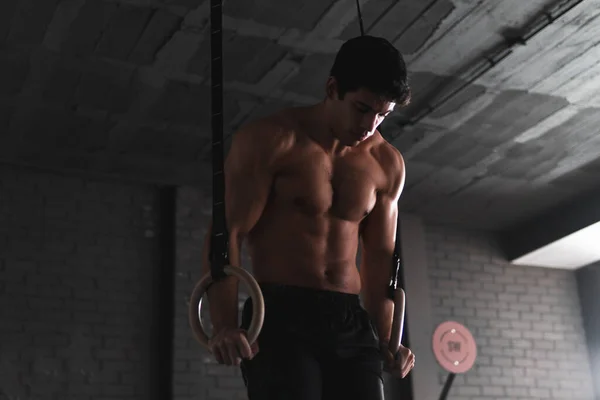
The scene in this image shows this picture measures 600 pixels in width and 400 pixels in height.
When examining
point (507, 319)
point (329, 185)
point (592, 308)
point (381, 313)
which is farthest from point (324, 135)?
point (592, 308)

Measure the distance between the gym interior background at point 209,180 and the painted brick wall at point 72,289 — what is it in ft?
0.04

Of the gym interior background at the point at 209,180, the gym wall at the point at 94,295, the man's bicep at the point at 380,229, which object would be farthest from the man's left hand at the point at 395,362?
the gym wall at the point at 94,295

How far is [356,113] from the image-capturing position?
6.96 ft

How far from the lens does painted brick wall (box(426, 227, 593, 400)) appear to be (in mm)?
6430

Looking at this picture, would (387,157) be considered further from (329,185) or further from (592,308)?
(592,308)

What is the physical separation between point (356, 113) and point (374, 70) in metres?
0.12

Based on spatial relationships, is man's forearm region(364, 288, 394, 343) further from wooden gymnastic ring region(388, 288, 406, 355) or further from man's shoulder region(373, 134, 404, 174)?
man's shoulder region(373, 134, 404, 174)

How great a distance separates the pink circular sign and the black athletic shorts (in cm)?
114

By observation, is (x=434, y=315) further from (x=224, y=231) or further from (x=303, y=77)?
(x=224, y=231)

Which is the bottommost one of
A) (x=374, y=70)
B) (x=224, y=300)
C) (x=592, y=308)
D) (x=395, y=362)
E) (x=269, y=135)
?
(x=395, y=362)

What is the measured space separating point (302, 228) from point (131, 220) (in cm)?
364

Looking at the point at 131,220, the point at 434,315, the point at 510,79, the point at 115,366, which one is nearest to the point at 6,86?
the point at 131,220

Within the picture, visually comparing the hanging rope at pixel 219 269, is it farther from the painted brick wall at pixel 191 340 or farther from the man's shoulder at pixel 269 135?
the painted brick wall at pixel 191 340

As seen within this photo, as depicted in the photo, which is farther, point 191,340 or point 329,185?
point 191,340
